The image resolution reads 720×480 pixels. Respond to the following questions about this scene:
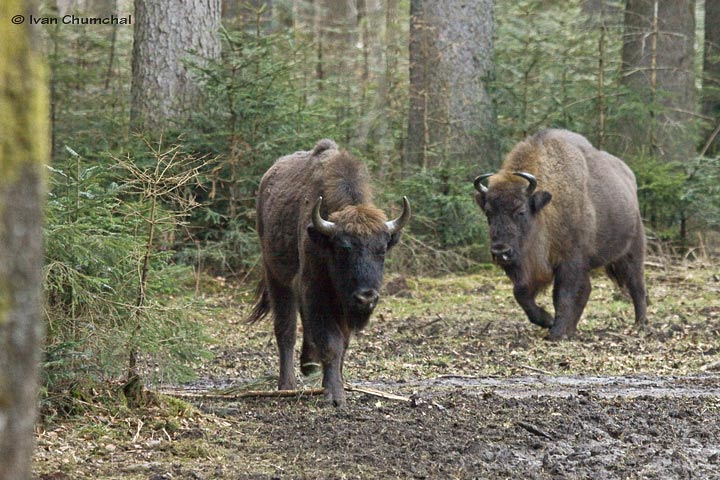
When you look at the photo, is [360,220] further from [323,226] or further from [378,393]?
[378,393]

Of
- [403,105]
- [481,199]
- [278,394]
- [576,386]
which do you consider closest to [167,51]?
[403,105]

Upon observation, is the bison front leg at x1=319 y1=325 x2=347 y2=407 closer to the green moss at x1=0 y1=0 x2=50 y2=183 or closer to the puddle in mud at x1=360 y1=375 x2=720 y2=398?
the puddle in mud at x1=360 y1=375 x2=720 y2=398

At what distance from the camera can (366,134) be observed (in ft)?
61.1

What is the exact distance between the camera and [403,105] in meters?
20.0

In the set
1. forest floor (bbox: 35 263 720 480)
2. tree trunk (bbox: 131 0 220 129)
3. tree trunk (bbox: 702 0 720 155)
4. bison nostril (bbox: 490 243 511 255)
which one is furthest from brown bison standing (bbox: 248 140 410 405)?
tree trunk (bbox: 702 0 720 155)

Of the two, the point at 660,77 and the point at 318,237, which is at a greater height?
the point at 660,77

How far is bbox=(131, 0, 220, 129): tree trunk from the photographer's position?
1603cm

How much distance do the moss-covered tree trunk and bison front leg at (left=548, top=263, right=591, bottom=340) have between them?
10.2m

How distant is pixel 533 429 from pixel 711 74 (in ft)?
56.8

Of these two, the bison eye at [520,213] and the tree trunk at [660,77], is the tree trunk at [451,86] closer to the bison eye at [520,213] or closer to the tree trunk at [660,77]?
the tree trunk at [660,77]

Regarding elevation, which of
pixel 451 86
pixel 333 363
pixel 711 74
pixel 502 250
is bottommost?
pixel 333 363

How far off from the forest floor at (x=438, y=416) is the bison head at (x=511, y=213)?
101 centimetres

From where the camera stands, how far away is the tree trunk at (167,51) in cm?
1603

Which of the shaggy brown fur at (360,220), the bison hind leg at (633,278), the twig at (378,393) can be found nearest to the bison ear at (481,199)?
the bison hind leg at (633,278)
